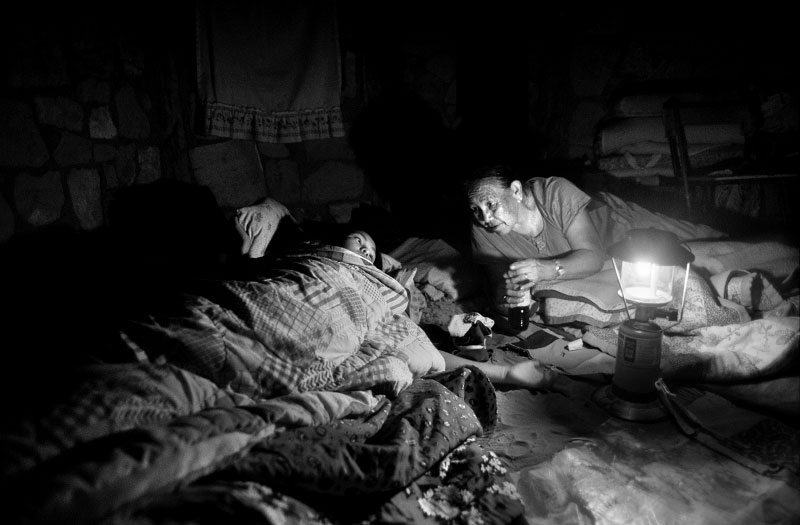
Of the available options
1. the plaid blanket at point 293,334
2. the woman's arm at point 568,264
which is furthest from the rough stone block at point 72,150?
the woman's arm at point 568,264

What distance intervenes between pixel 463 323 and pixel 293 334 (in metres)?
1.43

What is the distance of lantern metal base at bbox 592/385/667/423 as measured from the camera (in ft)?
7.04

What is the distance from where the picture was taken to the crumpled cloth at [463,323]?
9.68 feet

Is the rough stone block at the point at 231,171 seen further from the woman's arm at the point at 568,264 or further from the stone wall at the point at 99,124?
the woman's arm at the point at 568,264

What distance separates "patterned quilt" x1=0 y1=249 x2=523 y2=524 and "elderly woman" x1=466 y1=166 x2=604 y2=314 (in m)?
1.13

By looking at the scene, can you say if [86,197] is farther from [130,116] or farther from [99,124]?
[130,116]

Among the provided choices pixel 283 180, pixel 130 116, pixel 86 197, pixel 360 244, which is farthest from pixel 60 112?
pixel 360 244

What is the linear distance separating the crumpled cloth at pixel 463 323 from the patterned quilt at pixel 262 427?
74 cm

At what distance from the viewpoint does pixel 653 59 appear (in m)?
4.27

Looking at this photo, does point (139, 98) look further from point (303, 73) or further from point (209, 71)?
point (303, 73)

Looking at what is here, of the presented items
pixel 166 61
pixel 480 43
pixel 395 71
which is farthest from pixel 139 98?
pixel 480 43

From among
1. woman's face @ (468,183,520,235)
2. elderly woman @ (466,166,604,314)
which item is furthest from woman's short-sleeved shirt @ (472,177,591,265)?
woman's face @ (468,183,520,235)

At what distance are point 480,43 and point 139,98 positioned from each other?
304 cm

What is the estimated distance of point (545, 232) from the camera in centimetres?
339
